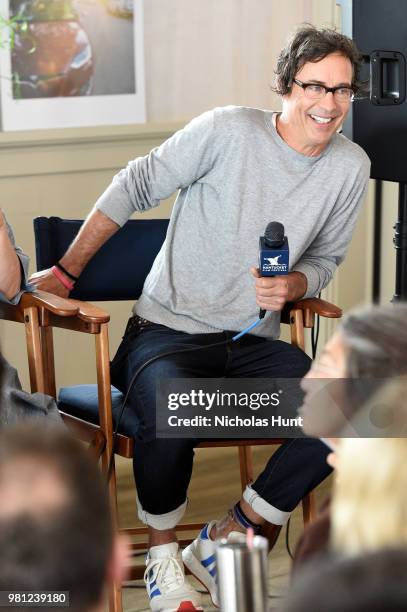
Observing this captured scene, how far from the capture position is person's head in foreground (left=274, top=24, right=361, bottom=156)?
2504 mm

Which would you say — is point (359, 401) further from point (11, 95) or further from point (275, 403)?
point (11, 95)

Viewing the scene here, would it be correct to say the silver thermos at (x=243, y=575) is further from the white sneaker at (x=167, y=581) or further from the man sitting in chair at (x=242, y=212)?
the man sitting in chair at (x=242, y=212)

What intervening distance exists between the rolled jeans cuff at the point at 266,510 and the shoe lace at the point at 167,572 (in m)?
0.21

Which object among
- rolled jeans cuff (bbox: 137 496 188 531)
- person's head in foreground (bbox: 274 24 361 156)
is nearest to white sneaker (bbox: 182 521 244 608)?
rolled jeans cuff (bbox: 137 496 188 531)

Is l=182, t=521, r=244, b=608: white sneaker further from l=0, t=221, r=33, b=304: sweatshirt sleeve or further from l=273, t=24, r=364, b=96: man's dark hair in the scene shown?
l=273, t=24, r=364, b=96: man's dark hair

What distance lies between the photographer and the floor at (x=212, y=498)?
2.68 meters

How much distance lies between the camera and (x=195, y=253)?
2.58 m

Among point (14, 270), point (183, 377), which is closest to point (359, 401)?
point (183, 377)

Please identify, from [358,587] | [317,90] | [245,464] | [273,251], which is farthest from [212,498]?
[358,587]

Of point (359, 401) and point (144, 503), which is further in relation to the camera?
point (144, 503)

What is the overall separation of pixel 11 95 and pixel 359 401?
7.56 feet

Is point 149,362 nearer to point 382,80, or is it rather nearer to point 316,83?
point 316,83

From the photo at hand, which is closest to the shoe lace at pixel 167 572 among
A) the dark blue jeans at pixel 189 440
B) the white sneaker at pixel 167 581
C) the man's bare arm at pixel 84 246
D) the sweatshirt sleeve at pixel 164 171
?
the white sneaker at pixel 167 581

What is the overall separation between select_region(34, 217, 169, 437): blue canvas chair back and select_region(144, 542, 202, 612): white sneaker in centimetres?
73
